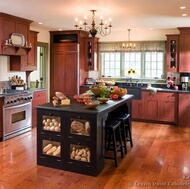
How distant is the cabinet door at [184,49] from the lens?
672 centimetres

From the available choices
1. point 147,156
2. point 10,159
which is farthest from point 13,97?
point 147,156

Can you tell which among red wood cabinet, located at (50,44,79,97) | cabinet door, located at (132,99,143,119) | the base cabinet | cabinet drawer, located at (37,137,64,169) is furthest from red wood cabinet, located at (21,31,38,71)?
cabinet door, located at (132,99,143,119)

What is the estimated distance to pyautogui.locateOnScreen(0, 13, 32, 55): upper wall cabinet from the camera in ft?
17.4

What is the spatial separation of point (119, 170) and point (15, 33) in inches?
149

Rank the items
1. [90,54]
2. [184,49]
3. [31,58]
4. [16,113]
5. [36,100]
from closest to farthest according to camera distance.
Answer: [16,113]
[36,100]
[31,58]
[184,49]
[90,54]

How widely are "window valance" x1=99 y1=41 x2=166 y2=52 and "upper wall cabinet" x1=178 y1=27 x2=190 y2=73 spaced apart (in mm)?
733

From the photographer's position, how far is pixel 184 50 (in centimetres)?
678

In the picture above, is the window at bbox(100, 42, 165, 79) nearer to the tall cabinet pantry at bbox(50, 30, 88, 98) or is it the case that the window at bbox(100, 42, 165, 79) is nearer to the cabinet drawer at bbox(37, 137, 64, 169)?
the tall cabinet pantry at bbox(50, 30, 88, 98)

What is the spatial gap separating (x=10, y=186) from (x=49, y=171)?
24.9 inches

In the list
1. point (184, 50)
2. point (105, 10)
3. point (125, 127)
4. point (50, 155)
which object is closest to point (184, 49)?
point (184, 50)

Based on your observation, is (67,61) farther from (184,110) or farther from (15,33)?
(184,110)

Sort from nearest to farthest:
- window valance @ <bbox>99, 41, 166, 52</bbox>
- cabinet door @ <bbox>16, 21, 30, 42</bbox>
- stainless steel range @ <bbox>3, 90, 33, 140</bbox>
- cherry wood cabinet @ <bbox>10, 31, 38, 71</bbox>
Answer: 1. stainless steel range @ <bbox>3, 90, 33, 140</bbox>
2. cabinet door @ <bbox>16, 21, 30, 42</bbox>
3. cherry wood cabinet @ <bbox>10, 31, 38, 71</bbox>
4. window valance @ <bbox>99, 41, 166, 52</bbox>

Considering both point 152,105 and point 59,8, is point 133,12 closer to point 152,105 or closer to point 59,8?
point 59,8

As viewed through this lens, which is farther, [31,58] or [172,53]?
[172,53]
